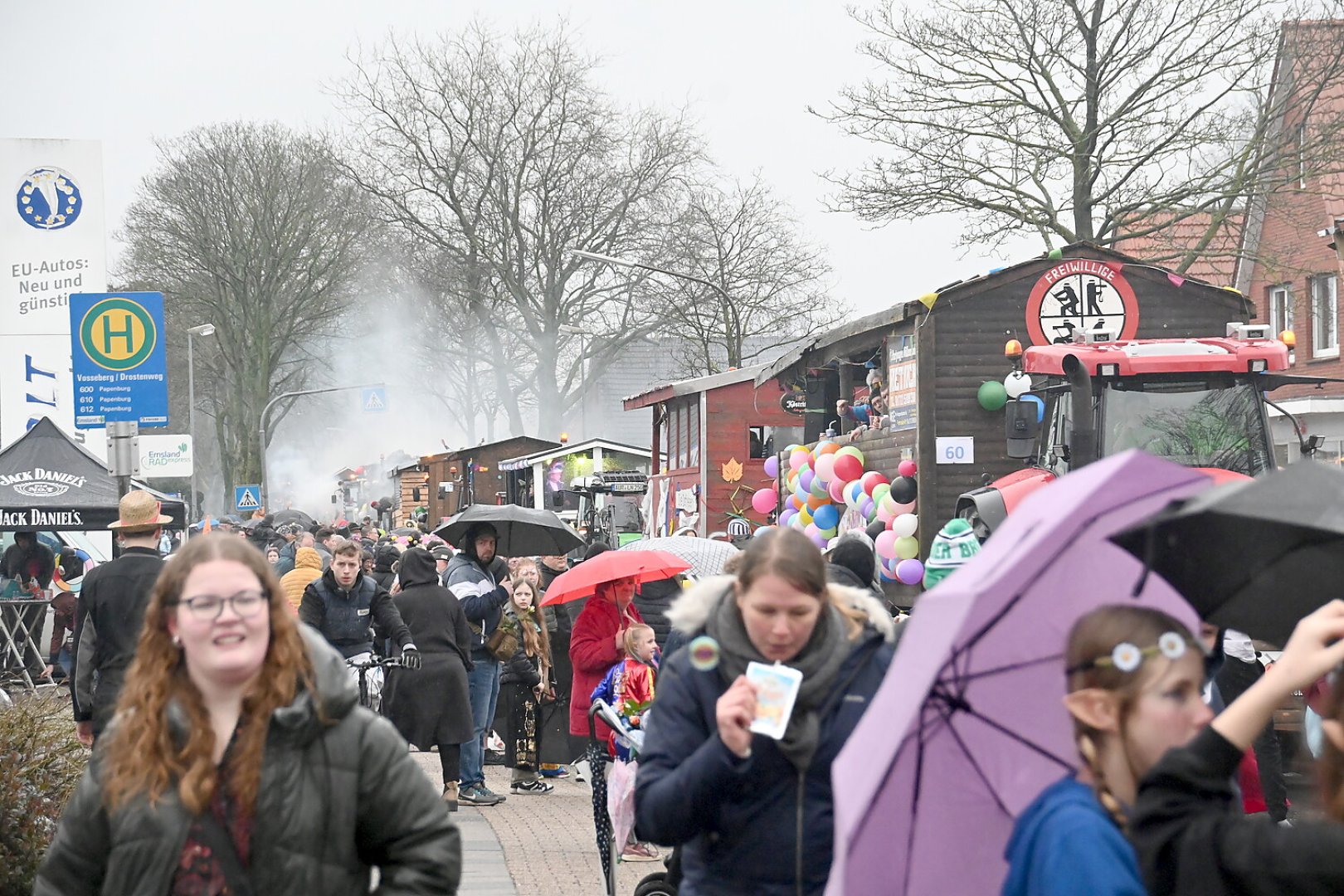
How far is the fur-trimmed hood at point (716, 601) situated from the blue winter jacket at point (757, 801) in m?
0.06

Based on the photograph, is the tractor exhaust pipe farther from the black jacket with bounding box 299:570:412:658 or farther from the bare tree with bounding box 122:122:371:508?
the bare tree with bounding box 122:122:371:508

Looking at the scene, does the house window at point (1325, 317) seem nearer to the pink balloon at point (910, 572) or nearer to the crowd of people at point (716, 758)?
the pink balloon at point (910, 572)

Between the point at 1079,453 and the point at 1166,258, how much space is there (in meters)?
13.6

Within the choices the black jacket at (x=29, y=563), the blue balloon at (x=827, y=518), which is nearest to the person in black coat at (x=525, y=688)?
the blue balloon at (x=827, y=518)

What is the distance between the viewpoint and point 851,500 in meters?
19.6

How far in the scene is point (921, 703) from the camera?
259 cm

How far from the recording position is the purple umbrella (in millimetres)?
2520

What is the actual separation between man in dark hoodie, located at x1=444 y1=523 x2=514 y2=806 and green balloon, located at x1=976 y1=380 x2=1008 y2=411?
22.9 ft

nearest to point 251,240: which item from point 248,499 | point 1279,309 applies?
point 248,499

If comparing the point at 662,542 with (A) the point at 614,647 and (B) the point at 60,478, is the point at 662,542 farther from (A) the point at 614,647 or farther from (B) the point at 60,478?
(B) the point at 60,478

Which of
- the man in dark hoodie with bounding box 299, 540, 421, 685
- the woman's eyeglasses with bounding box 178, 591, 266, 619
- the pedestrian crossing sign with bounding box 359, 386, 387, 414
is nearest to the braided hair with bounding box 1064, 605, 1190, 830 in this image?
the woman's eyeglasses with bounding box 178, 591, 266, 619

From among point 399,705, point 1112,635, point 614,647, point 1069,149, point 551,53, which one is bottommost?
point 399,705

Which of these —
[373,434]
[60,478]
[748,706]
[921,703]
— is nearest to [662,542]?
[748,706]

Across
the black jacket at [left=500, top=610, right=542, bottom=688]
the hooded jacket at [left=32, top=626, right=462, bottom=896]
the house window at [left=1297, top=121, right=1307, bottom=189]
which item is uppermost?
the house window at [left=1297, top=121, right=1307, bottom=189]
